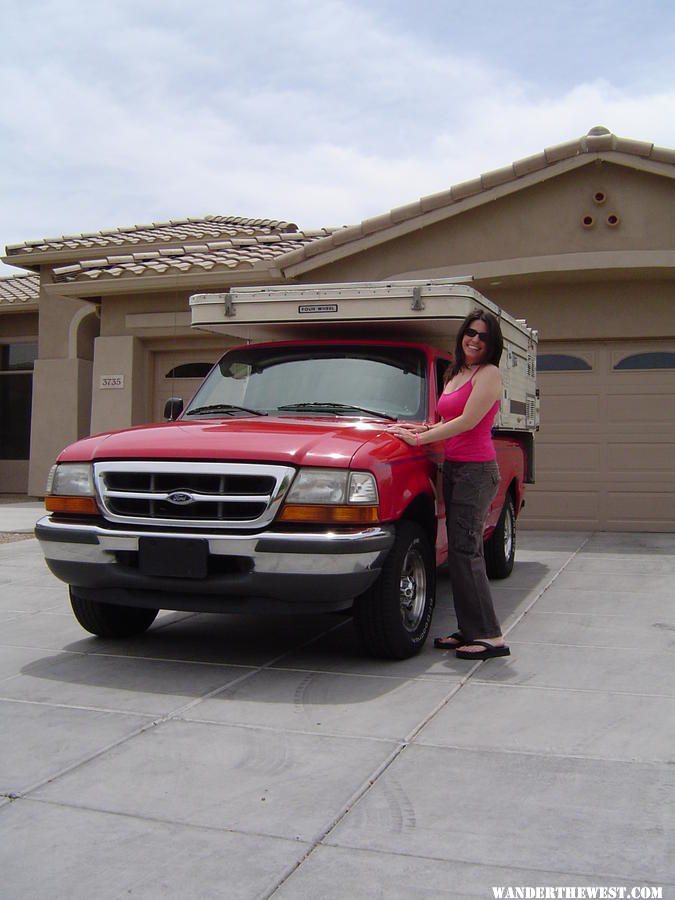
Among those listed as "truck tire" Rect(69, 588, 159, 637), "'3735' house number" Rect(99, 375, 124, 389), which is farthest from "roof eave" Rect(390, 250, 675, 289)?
"truck tire" Rect(69, 588, 159, 637)

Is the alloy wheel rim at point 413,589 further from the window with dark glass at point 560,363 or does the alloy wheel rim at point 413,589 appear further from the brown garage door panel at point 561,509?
the window with dark glass at point 560,363

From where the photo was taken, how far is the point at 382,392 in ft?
20.2

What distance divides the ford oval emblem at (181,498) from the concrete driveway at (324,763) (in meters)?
0.90

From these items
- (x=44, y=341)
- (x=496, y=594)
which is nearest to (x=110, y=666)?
(x=496, y=594)

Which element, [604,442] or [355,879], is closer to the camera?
[355,879]

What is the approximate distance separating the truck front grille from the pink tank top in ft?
3.67

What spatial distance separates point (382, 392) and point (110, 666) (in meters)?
2.32

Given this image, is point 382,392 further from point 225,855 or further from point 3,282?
point 3,282

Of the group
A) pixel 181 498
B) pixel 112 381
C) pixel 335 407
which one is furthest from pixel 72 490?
pixel 112 381

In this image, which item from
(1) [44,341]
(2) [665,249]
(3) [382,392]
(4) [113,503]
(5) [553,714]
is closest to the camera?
(5) [553,714]

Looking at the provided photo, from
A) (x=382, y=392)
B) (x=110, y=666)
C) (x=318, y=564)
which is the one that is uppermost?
(x=382, y=392)

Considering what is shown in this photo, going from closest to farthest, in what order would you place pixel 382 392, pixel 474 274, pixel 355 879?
pixel 355 879, pixel 382 392, pixel 474 274

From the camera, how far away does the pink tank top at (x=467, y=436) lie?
5.42 meters

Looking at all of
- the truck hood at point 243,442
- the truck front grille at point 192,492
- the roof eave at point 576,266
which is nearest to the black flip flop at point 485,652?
the truck hood at point 243,442
